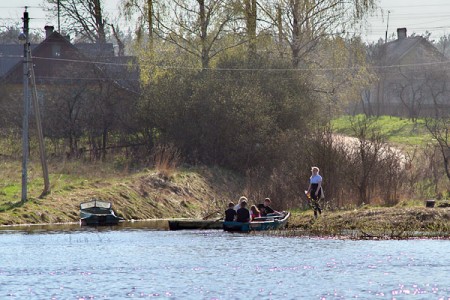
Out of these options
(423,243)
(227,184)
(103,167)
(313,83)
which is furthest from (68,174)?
(423,243)

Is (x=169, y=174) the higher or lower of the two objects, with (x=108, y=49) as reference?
lower

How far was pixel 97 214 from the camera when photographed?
44.3 meters

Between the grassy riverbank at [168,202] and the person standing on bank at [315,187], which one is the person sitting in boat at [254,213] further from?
the person standing on bank at [315,187]

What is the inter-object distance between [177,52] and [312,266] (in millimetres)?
34463

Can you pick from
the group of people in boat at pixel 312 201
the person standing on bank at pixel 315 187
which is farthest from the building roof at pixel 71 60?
the person standing on bank at pixel 315 187

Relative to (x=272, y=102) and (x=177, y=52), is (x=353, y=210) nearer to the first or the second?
(x=272, y=102)

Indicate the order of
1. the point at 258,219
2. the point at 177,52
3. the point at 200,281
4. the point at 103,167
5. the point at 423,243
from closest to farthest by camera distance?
the point at 200,281 < the point at 423,243 < the point at 258,219 < the point at 103,167 < the point at 177,52

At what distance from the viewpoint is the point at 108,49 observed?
77.9 metres

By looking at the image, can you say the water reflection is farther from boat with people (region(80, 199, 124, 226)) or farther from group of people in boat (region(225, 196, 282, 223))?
group of people in boat (region(225, 196, 282, 223))

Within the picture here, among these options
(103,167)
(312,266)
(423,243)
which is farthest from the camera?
(103,167)

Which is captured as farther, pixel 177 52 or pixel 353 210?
pixel 177 52

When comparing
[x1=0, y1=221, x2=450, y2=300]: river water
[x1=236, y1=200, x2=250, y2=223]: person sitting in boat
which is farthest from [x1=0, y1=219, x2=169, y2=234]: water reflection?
[x1=236, y1=200, x2=250, y2=223]: person sitting in boat

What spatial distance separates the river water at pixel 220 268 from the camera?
76.6ft

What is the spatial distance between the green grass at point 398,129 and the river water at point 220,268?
3331cm
